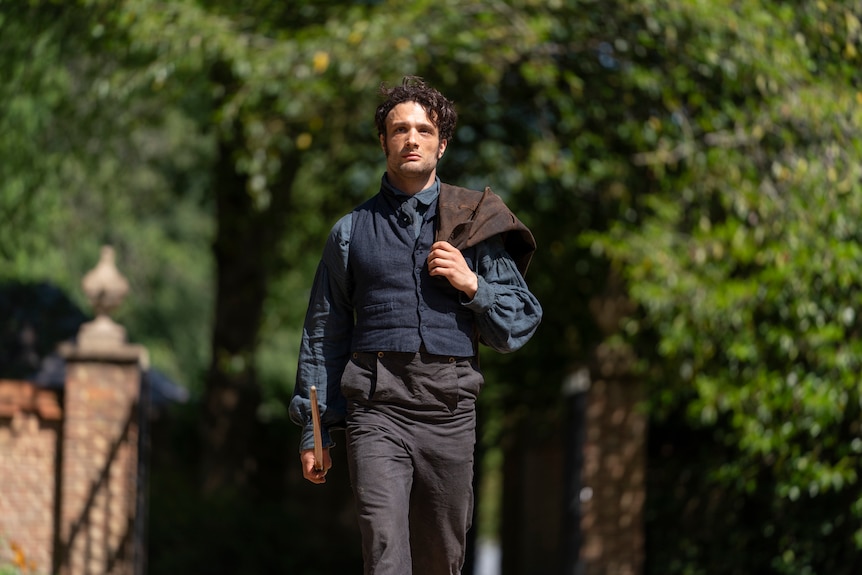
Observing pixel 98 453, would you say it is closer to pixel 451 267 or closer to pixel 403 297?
pixel 403 297

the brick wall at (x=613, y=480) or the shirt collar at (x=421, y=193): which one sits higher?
the shirt collar at (x=421, y=193)

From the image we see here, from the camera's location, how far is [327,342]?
13.9 ft

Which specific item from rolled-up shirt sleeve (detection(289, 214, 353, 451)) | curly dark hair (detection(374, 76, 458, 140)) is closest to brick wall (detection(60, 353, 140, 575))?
rolled-up shirt sleeve (detection(289, 214, 353, 451))

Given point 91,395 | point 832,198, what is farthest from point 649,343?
point 91,395

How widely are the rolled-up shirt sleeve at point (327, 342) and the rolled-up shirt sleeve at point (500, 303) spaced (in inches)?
17.0

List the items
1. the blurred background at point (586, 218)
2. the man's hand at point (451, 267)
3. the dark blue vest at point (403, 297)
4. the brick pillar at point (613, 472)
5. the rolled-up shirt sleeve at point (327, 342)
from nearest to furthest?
the man's hand at point (451, 267) < the dark blue vest at point (403, 297) < the rolled-up shirt sleeve at point (327, 342) < the blurred background at point (586, 218) < the brick pillar at point (613, 472)

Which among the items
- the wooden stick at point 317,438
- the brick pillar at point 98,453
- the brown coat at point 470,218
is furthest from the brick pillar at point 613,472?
the wooden stick at point 317,438

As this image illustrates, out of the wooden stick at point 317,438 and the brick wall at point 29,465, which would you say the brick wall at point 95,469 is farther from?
Answer: the wooden stick at point 317,438

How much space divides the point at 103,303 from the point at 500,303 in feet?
18.9

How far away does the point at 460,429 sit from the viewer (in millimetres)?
4152

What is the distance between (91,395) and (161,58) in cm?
243

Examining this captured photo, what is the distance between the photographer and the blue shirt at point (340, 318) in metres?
4.13

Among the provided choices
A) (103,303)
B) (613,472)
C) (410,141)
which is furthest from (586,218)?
(410,141)

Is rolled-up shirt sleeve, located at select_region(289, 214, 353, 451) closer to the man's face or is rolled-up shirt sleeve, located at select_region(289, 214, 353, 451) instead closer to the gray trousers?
the gray trousers
